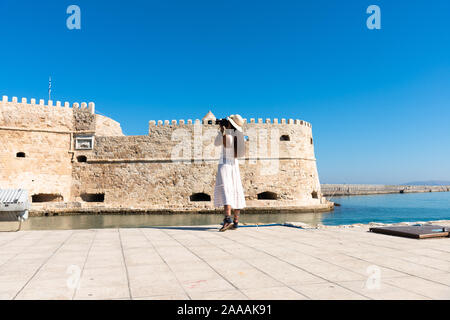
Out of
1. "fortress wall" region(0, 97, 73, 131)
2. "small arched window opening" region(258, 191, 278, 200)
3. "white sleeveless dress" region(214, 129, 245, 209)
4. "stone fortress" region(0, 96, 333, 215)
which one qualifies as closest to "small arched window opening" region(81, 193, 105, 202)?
"stone fortress" region(0, 96, 333, 215)

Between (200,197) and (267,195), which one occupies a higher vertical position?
(267,195)

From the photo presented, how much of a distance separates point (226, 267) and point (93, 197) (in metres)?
22.6

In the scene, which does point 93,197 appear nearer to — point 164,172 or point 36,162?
point 36,162

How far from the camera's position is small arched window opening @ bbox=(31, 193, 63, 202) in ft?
73.8

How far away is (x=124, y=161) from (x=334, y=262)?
21.5 metres

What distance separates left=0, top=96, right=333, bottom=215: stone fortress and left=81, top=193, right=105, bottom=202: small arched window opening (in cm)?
7

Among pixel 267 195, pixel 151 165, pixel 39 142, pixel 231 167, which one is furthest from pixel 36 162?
pixel 231 167

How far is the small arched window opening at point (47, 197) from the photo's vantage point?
22.5m

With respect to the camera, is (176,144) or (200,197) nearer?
(176,144)

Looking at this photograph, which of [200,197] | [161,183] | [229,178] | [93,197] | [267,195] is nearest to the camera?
[229,178]

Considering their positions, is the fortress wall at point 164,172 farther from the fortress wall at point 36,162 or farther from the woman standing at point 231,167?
the woman standing at point 231,167

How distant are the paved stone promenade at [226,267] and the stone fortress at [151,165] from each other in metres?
17.6

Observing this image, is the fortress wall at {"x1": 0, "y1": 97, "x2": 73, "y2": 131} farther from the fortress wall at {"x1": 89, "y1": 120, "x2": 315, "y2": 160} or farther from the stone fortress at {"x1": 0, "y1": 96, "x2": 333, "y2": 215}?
the fortress wall at {"x1": 89, "y1": 120, "x2": 315, "y2": 160}

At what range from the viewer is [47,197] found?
22.8m
